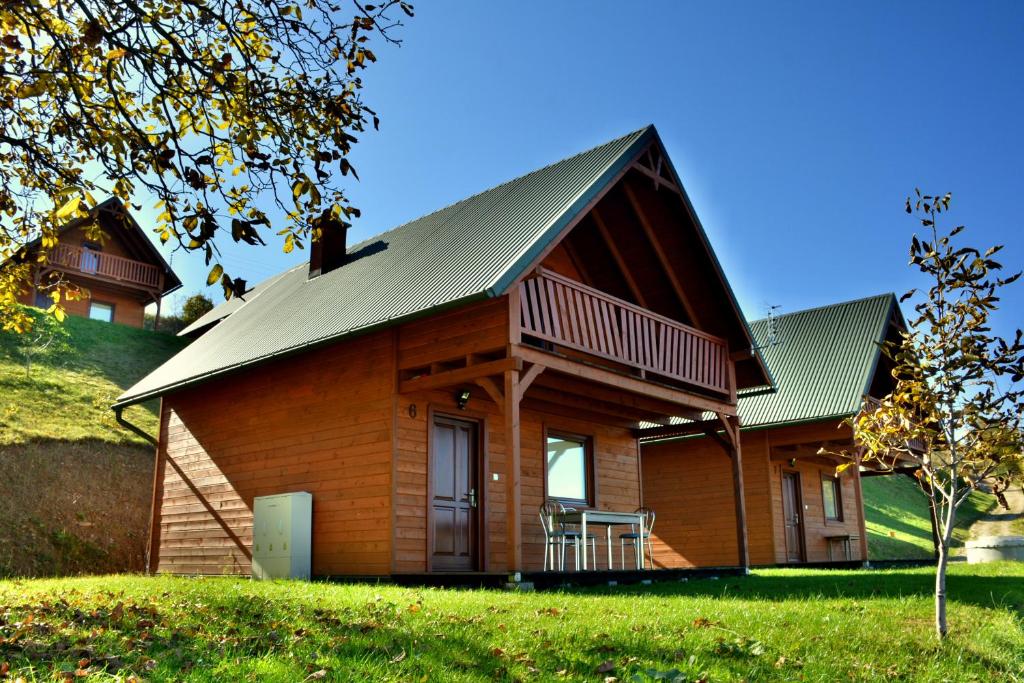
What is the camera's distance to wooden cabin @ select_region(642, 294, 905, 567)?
60.2 ft

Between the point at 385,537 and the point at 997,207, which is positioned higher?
the point at 997,207

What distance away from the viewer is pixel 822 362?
63.4ft

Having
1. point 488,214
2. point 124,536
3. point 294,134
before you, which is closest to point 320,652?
point 294,134

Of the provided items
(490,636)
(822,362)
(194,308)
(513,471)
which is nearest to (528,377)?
(513,471)

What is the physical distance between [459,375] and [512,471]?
5.29 feet

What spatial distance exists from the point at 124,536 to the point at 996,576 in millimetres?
15288

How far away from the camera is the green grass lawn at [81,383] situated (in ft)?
65.5

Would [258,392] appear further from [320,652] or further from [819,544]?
[819,544]

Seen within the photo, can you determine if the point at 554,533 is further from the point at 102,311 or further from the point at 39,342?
the point at 102,311

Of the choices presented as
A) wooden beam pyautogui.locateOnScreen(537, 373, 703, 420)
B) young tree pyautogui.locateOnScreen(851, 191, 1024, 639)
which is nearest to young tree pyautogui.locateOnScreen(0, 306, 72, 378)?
wooden beam pyautogui.locateOnScreen(537, 373, 703, 420)

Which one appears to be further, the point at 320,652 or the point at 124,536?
the point at 124,536

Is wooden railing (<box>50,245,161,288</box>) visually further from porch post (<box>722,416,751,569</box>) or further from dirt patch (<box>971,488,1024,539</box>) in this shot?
dirt patch (<box>971,488,1024,539</box>)

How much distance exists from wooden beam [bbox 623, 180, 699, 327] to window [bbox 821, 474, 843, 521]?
357 inches

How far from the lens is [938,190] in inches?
270
